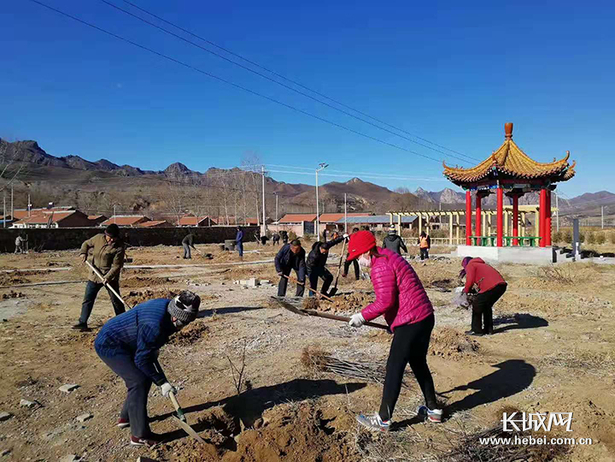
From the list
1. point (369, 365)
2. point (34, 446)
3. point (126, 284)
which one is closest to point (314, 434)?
point (369, 365)

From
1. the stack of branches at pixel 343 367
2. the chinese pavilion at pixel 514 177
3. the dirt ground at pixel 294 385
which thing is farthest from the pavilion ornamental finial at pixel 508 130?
the stack of branches at pixel 343 367

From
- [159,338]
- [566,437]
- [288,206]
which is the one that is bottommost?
[566,437]

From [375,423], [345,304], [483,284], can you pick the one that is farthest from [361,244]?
[345,304]

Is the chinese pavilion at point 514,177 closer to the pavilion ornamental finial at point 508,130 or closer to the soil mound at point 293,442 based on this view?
the pavilion ornamental finial at point 508,130

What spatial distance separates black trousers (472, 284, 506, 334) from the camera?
6.48m

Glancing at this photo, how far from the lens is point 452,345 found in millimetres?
6043

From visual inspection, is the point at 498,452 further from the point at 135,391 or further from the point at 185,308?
the point at 135,391

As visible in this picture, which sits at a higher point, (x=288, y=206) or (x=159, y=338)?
(x=288, y=206)

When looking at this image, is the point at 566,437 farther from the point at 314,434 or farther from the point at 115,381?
the point at 115,381

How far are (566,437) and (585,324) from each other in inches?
186

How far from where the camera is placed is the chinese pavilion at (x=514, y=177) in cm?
1877

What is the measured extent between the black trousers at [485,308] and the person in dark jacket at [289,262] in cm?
378

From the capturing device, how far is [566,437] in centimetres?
362

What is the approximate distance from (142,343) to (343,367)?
99.5 inches
